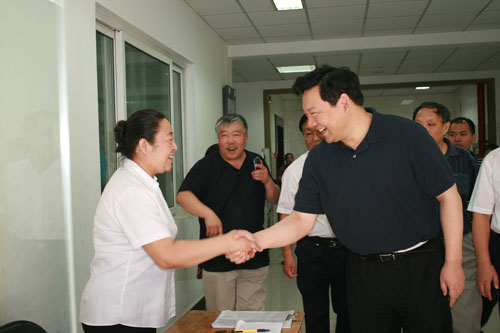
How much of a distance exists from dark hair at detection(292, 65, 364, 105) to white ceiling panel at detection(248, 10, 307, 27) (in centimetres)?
368

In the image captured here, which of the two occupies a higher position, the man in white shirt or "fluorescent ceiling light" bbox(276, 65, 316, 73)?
"fluorescent ceiling light" bbox(276, 65, 316, 73)

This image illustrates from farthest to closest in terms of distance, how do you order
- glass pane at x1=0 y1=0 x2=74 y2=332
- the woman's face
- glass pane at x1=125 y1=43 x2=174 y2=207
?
glass pane at x1=125 y1=43 x2=174 y2=207 → the woman's face → glass pane at x1=0 y1=0 x2=74 y2=332

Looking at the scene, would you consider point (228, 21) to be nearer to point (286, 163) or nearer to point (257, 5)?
point (257, 5)

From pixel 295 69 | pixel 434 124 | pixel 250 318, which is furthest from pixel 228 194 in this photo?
pixel 295 69

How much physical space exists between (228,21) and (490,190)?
4.08m

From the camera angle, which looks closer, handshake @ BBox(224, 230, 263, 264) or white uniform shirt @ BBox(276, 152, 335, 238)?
handshake @ BBox(224, 230, 263, 264)

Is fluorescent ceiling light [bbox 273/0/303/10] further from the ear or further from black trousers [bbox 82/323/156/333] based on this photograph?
black trousers [bbox 82/323/156/333]

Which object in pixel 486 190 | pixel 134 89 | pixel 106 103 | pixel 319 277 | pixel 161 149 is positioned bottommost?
pixel 319 277

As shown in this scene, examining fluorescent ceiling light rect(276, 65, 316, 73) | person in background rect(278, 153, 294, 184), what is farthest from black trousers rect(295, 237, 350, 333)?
person in background rect(278, 153, 294, 184)

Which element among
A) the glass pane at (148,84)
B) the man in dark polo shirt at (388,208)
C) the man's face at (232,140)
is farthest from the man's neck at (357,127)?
the glass pane at (148,84)

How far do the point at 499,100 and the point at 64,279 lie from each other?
30.7ft

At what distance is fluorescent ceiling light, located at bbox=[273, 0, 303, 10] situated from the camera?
495 cm

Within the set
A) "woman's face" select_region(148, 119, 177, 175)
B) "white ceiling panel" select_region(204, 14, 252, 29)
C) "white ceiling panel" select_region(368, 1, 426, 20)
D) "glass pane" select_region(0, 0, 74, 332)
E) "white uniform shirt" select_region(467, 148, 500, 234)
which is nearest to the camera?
"glass pane" select_region(0, 0, 74, 332)

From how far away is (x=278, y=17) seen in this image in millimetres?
5457
